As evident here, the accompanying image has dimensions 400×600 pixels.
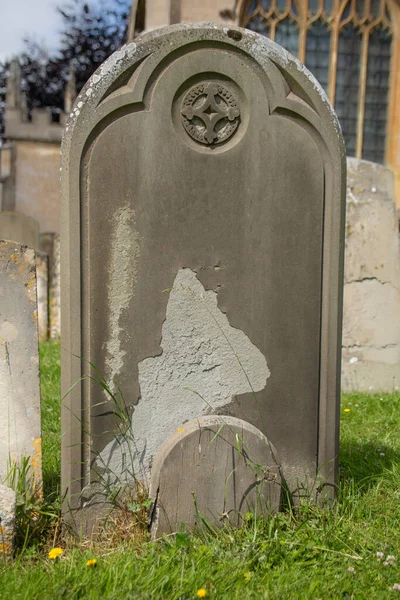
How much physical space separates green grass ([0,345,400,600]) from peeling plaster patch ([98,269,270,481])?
400mm

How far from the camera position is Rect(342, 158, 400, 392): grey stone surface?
5.01 meters

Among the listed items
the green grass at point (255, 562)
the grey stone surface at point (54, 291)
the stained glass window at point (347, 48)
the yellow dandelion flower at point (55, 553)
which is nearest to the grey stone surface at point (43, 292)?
the grey stone surface at point (54, 291)

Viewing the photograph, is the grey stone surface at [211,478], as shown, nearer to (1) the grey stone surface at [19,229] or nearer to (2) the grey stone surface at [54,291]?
(2) the grey stone surface at [54,291]

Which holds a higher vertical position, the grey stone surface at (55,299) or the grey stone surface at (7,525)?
the grey stone surface at (55,299)

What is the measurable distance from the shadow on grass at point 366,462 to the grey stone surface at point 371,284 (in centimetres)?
170

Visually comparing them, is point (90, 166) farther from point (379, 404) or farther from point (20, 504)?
point (379, 404)

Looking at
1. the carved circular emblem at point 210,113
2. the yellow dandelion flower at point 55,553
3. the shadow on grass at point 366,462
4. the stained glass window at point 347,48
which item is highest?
the stained glass window at point 347,48

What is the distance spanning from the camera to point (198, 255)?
2.48 metres

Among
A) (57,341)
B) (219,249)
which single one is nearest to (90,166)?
(219,249)

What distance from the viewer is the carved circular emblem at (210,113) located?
244 cm

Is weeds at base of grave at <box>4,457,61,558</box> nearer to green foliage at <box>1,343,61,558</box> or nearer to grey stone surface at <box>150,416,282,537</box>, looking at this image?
green foliage at <box>1,343,61,558</box>

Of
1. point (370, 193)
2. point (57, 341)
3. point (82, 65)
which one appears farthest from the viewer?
point (82, 65)

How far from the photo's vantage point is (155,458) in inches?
96.1

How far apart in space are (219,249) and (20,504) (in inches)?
52.3
